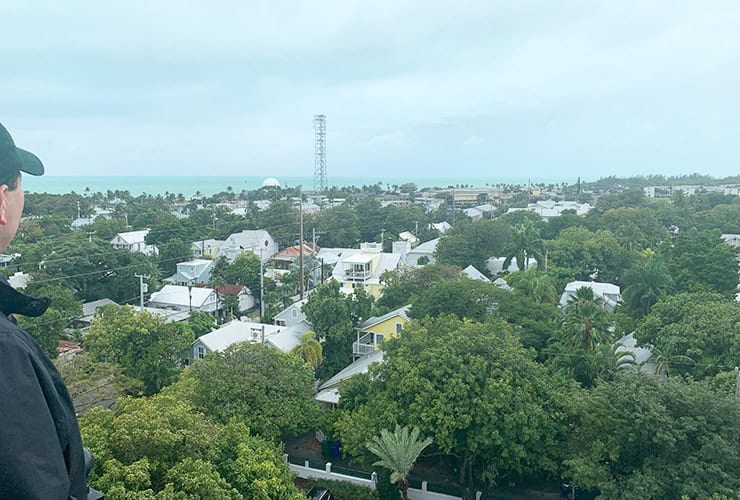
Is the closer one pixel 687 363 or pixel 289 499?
pixel 289 499

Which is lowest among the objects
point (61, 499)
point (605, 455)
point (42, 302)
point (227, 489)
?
point (605, 455)

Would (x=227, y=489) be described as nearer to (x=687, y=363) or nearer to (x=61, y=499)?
(x=61, y=499)

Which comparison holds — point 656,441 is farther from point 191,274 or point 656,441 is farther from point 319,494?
point 191,274

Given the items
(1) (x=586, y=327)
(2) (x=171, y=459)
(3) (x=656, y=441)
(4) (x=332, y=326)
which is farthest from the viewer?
(4) (x=332, y=326)

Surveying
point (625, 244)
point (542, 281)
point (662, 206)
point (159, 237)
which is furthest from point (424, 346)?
point (662, 206)

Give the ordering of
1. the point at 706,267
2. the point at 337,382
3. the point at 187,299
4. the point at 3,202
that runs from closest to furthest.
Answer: the point at 3,202
the point at 337,382
the point at 706,267
the point at 187,299

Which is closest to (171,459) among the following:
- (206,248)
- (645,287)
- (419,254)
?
(645,287)
